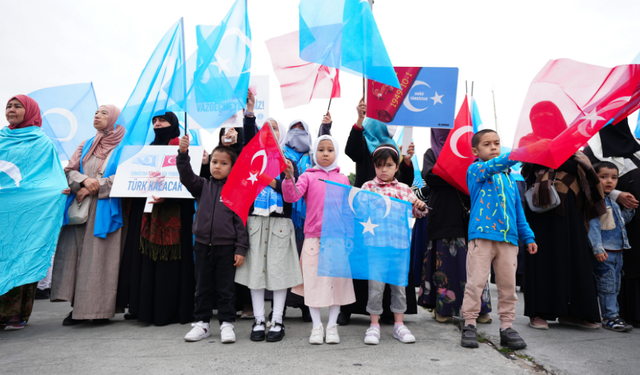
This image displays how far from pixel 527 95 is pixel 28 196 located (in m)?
4.71

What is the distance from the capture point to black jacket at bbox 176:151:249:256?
11.8 ft

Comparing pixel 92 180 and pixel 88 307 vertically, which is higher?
pixel 92 180

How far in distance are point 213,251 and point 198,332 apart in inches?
27.2

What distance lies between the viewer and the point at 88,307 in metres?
4.07

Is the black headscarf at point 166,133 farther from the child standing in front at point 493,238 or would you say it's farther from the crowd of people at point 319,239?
the child standing in front at point 493,238

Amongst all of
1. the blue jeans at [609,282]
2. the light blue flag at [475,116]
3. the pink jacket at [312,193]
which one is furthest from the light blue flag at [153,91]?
the blue jeans at [609,282]

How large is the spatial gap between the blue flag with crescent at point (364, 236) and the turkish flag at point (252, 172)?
52 cm

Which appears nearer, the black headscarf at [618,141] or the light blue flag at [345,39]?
the light blue flag at [345,39]

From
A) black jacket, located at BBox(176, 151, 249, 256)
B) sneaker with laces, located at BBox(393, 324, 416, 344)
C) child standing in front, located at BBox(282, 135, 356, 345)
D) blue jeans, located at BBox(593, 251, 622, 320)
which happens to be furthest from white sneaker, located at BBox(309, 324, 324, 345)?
blue jeans, located at BBox(593, 251, 622, 320)

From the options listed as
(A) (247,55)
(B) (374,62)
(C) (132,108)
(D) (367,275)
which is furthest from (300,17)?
(D) (367,275)

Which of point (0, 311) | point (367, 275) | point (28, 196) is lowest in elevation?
point (0, 311)

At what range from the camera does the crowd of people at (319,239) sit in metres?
3.49

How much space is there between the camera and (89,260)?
166 inches

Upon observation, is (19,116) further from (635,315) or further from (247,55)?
(635,315)
